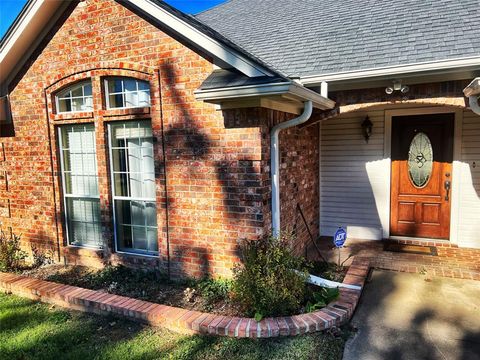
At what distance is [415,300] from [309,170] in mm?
2667

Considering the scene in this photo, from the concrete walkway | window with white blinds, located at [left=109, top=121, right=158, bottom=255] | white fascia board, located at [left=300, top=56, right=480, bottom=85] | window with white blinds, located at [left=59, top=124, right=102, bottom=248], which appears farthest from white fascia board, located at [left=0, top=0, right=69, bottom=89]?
the concrete walkway

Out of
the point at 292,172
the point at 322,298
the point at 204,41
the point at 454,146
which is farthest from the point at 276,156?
the point at 454,146

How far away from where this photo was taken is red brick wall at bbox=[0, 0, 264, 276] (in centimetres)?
420

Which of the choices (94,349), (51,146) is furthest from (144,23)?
(94,349)

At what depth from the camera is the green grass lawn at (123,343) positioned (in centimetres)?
312

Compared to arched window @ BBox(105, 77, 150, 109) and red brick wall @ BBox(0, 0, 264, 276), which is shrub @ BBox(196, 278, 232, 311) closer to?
red brick wall @ BBox(0, 0, 264, 276)

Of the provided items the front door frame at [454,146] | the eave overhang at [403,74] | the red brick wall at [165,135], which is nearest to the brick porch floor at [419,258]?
the front door frame at [454,146]

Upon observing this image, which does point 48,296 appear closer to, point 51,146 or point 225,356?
point 51,146

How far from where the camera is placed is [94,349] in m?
3.31

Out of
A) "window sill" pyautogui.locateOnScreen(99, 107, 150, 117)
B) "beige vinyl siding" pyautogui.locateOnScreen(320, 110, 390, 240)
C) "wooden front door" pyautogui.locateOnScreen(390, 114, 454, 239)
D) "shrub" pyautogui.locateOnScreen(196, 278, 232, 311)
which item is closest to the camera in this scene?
"shrub" pyautogui.locateOnScreen(196, 278, 232, 311)

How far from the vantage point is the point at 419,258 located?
5.31 m

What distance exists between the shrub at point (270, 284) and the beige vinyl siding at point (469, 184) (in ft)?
12.0

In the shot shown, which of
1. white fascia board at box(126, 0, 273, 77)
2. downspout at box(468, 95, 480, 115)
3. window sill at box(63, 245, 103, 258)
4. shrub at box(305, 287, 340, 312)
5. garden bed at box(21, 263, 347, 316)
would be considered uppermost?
white fascia board at box(126, 0, 273, 77)

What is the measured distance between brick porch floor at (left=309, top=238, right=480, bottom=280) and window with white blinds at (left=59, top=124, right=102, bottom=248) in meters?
3.57
